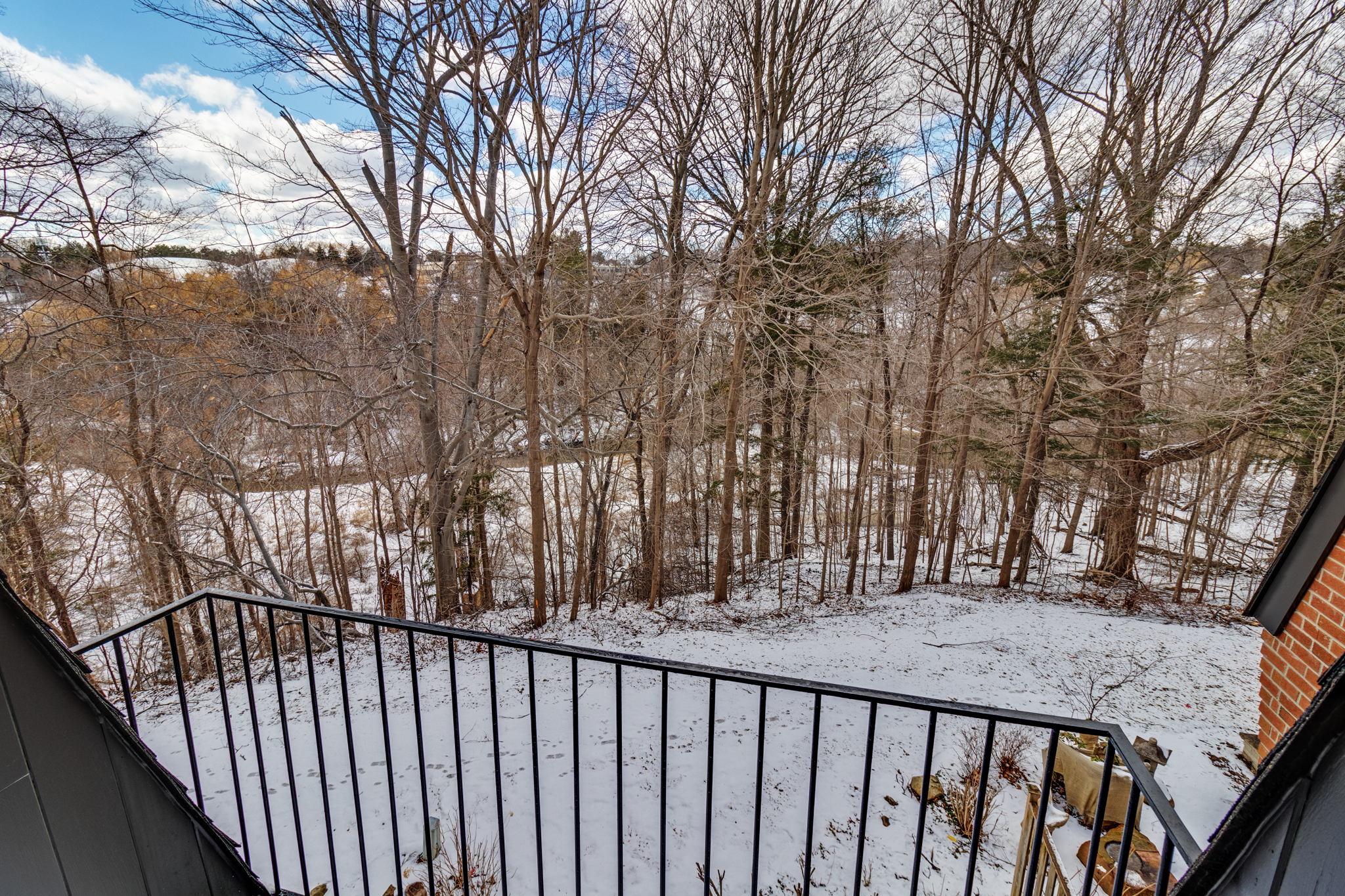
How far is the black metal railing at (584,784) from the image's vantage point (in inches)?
65.9

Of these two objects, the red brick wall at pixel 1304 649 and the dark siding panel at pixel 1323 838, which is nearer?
the dark siding panel at pixel 1323 838

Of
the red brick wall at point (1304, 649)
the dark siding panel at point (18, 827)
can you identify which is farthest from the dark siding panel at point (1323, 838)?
the red brick wall at point (1304, 649)

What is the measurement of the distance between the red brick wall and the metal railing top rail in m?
3.03

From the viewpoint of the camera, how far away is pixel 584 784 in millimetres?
3492

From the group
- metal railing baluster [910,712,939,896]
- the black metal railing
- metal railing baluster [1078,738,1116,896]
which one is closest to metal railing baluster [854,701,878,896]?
the black metal railing

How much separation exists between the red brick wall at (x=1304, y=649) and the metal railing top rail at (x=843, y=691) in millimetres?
3033

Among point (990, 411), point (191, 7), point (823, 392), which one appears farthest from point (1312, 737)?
point (990, 411)

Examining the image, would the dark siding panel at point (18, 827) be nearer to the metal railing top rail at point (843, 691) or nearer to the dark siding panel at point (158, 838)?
the dark siding panel at point (158, 838)

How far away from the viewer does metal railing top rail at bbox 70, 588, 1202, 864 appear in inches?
37.3

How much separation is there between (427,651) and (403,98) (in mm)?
6800

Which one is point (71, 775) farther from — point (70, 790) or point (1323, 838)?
point (1323, 838)

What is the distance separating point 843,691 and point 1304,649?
4007mm

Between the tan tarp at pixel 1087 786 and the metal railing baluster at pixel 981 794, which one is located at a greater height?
the metal railing baluster at pixel 981 794

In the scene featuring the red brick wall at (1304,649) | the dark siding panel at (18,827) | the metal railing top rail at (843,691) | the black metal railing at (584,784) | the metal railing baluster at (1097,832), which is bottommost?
the black metal railing at (584,784)
